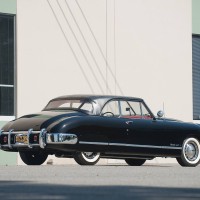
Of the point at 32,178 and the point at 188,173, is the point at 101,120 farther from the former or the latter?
the point at 32,178

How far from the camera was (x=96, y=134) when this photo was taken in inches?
629

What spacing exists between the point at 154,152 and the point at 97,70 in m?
6.22

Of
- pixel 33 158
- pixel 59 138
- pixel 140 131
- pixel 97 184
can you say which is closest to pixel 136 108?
pixel 140 131

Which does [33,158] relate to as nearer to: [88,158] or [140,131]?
[88,158]

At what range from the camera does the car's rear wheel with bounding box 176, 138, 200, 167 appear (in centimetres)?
1750

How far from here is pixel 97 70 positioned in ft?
74.8

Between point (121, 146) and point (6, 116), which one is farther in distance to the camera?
point (6, 116)

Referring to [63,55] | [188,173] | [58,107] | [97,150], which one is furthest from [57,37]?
[188,173]

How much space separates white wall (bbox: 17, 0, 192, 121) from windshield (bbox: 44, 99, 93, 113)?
11.9ft

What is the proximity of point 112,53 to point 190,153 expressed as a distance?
6290 mm

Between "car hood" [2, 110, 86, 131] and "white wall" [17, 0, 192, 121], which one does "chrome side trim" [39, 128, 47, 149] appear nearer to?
"car hood" [2, 110, 86, 131]

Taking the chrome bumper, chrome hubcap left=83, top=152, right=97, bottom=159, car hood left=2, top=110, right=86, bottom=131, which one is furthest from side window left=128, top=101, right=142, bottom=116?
the chrome bumper

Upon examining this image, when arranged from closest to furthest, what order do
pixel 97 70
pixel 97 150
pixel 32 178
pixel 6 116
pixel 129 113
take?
pixel 32 178
pixel 97 150
pixel 129 113
pixel 6 116
pixel 97 70

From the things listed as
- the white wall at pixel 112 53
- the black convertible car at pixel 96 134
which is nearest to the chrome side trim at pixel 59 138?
the black convertible car at pixel 96 134
